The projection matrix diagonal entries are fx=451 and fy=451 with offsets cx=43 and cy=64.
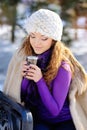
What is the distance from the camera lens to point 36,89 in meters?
2.62

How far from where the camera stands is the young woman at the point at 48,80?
254 centimetres

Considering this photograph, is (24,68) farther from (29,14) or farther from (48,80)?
(29,14)

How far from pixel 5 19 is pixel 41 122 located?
19.0 ft

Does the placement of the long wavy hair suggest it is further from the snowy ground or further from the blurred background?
the blurred background

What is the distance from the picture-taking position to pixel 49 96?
2520mm

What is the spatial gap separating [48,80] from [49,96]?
0.33 feet

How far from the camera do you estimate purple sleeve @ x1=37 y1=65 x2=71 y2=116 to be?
2531 millimetres

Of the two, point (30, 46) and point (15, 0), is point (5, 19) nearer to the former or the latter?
point (15, 0)

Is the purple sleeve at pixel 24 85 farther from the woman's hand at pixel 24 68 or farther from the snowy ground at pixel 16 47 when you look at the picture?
the snowy ground at pixel 16 47

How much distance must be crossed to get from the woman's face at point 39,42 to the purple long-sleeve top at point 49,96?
0.04 m

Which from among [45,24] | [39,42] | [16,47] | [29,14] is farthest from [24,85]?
[16,47]

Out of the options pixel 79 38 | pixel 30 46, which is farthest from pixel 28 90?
pixel 79 38

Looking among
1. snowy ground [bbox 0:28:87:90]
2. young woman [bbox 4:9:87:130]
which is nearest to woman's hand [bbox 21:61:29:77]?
young woman [bbox 4:9:87:130]

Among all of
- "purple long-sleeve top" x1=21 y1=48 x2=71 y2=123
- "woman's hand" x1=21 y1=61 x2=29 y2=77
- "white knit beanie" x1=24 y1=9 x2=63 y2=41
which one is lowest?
"purple long-sleeve top" x1=21 y1=48 x2=71 y2=123
